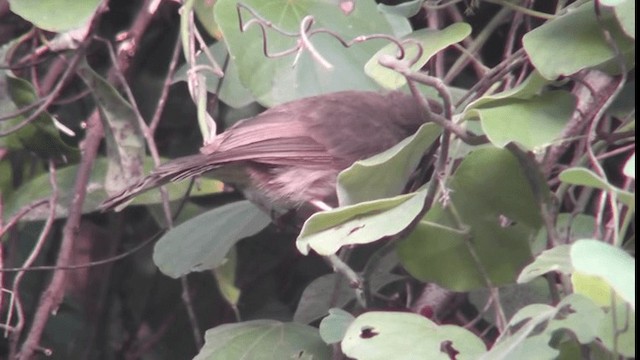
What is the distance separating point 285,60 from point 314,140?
0.53m

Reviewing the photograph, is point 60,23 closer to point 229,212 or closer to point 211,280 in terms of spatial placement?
point 229,212

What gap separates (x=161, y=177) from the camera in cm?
231

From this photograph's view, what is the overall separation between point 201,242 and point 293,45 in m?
0.46

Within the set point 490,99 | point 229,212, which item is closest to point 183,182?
point 229,212

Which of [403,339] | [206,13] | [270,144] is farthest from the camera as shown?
[270,144]

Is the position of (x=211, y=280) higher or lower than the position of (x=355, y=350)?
lower

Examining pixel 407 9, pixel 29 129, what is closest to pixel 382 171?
pixel 407 9

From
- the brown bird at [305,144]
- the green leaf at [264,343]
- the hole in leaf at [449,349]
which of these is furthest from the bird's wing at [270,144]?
the hole in leaf at [449,349]

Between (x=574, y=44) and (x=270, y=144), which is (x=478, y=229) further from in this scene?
→ (x=270, y=144)

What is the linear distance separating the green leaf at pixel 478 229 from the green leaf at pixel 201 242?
50 cm

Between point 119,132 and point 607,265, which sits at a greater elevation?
point 607,265

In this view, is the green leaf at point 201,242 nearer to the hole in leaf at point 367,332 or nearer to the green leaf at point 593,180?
the hole in leaf at point 367,332

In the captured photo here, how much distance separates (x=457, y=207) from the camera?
1.87 metres

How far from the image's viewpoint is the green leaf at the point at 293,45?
7.13ft
